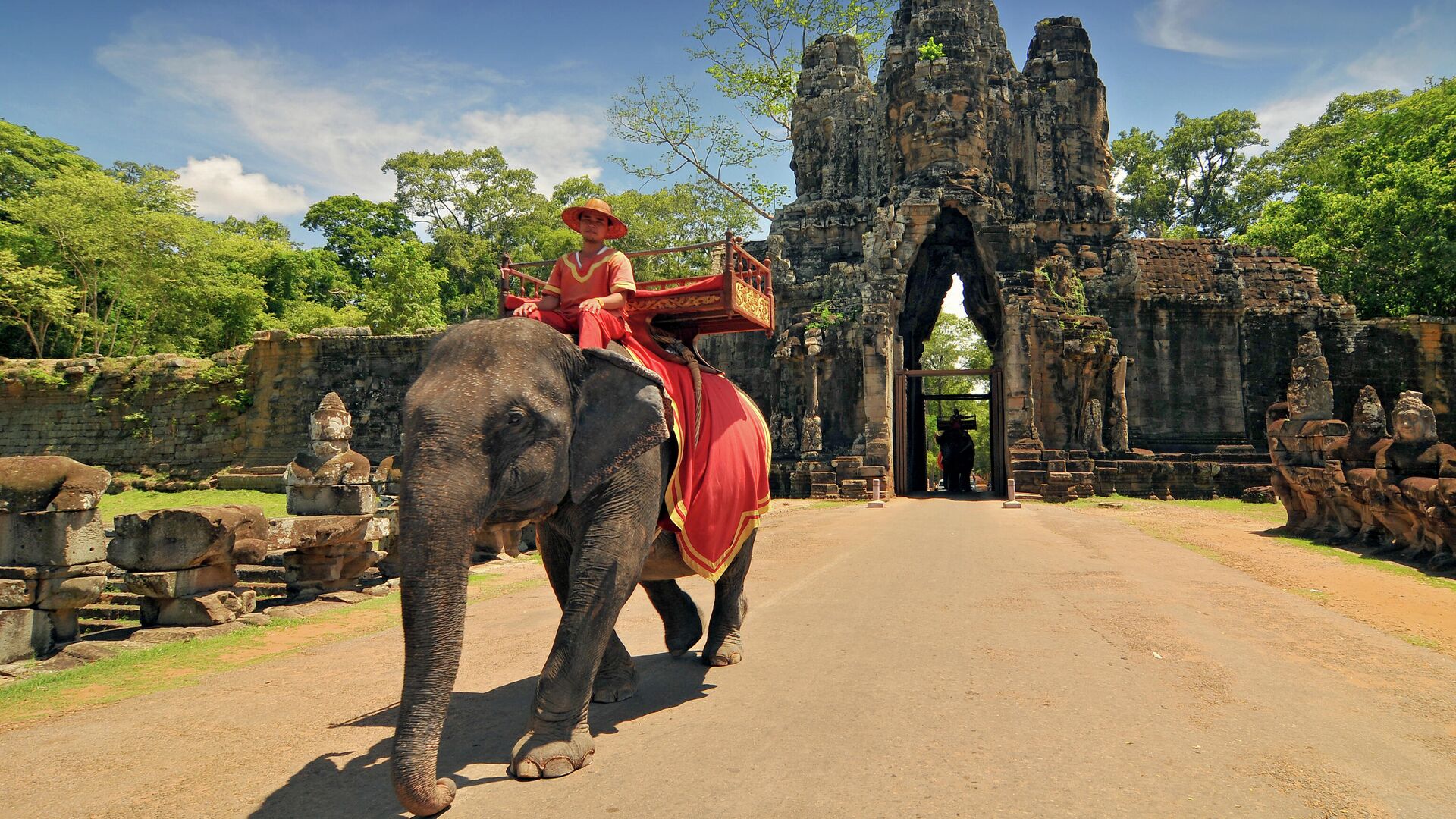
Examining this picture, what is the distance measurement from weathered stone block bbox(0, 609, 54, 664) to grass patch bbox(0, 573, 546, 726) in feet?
1.90

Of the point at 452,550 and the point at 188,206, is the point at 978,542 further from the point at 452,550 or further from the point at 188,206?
the point at 188,206

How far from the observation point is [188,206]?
3531 centimetres

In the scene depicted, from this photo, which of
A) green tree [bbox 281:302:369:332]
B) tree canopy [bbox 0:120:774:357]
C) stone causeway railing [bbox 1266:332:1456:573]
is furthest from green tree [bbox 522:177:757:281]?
stone causeway railing [bbox 1266:332:1456:573]

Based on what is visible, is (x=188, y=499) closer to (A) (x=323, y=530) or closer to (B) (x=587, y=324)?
(A) (x=323, y=530)

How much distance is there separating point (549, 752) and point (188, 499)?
24381mm

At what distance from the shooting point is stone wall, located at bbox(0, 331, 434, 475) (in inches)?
1058

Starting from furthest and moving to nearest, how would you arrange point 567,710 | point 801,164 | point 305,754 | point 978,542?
point 801,164 < point 978,542 < point 305,754 < point 567,710

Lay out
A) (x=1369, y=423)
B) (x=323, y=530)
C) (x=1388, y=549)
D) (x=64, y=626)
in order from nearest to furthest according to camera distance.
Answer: (x=64, y=626) < (x=323, y=530) < (x=1388, y=549) < (x=1369, y=423)

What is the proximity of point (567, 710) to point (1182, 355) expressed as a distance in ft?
88.6

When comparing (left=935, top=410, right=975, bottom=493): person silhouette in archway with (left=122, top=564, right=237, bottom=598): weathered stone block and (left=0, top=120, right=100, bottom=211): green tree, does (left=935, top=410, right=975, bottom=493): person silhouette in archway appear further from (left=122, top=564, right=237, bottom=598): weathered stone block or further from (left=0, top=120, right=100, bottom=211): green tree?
(left=0, top=120, right=100, bottom=211): green tree

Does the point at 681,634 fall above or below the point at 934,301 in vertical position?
below

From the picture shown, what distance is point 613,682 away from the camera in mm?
4621

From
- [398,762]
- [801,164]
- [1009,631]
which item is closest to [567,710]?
[398,762]

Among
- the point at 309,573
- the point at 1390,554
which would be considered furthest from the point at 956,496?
the point at 309,573
